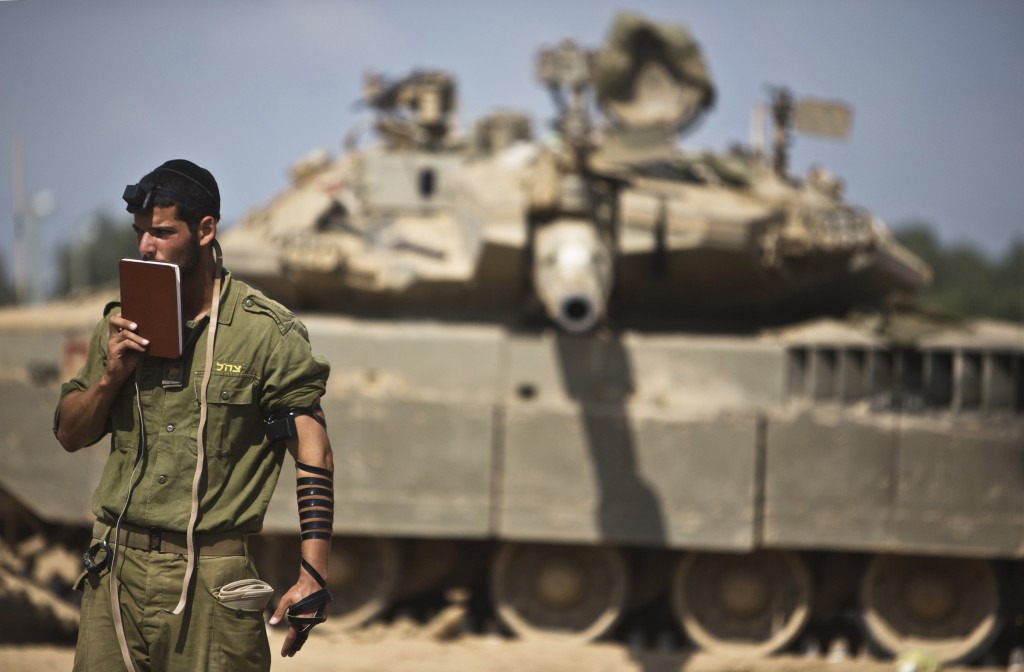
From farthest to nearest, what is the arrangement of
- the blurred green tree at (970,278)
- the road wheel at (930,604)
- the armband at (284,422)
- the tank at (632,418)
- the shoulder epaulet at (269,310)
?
the blurred green tree at (970,278) < the road wheel at (930,604) < the tank at (632,418) < the shoulder epaulet at (269,310) < the armband at (284,422)

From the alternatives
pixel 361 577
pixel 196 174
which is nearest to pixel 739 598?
pixel 361 577

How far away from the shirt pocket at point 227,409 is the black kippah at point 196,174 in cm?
51

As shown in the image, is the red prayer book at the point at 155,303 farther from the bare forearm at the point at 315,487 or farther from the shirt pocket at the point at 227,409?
the bare forearm at the point at 315,487

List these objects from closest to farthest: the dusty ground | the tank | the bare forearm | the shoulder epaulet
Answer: the bare forearm → the shoulder epaulet → the dusty ground → the tank

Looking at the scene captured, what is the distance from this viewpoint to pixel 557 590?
970 centimetres

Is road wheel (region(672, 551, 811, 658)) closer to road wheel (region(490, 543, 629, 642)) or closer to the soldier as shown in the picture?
road wheel (region(490, 543, 629, 642))

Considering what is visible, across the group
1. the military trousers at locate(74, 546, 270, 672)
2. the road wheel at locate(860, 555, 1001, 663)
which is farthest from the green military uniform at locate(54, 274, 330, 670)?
the road wheel at locate(860, 555, 1001, 663)

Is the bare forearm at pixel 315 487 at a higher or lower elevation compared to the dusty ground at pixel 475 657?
higher

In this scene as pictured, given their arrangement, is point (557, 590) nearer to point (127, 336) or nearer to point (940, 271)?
point (127, 336)

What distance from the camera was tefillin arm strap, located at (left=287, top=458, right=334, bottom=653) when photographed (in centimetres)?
339

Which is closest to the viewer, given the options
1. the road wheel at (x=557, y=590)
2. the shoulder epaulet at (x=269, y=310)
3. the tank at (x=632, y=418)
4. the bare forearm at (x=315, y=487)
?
the bare forearm at (x=315, y=487)

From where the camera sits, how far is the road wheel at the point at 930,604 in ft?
31.1

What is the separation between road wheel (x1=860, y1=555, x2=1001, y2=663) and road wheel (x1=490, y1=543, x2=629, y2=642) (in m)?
1.98

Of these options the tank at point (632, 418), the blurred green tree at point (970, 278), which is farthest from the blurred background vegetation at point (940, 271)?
the tank at point (632, 418)
